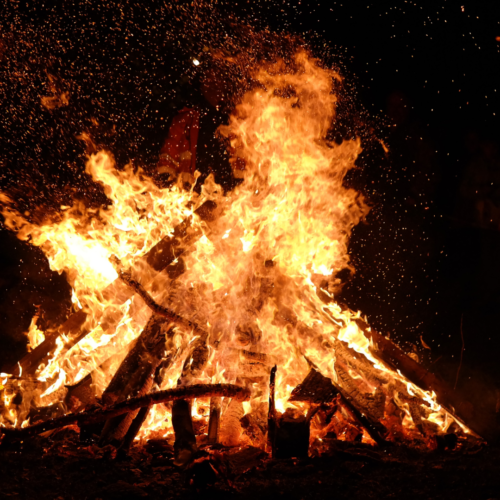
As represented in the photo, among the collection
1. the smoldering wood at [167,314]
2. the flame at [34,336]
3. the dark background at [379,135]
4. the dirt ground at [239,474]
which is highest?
the dark background at [379,135]

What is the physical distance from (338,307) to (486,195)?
11.0ft

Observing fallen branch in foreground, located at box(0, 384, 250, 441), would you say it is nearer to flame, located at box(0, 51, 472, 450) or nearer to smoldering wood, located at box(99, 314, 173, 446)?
smoldering wood, located at box(99, 314, 173, 446)

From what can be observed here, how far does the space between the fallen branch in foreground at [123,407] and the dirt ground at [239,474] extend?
0.10 metres

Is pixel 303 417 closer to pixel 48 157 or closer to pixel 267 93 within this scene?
pixel 267 93

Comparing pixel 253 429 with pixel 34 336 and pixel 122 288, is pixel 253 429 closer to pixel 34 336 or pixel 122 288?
pixel 122 288

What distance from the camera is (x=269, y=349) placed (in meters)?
4.54

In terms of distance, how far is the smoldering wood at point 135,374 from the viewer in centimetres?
336

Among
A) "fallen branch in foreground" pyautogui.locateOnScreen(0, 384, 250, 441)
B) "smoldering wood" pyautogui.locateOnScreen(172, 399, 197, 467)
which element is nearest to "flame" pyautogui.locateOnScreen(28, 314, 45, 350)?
"fallen branch in foreground" pyautogui.locateOnScreen(0, 384, 250, 441)

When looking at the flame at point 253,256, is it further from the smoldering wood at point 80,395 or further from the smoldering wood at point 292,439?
the smoldering wood at point 292,439

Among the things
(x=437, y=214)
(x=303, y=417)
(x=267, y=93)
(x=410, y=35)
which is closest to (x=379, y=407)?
(x=303, y=417)

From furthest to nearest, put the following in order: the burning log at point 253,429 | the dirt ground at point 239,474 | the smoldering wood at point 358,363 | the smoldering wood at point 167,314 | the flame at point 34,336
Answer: the flame at point 34,336 → the smoldering wood at point 358,363 → the smoldering wood at point 167,314 → the burning log at point 253,429 → the dirt ground at point 239,474

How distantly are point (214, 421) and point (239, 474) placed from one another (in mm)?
772

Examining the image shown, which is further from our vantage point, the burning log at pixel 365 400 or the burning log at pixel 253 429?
the burning log at pixel 365 400

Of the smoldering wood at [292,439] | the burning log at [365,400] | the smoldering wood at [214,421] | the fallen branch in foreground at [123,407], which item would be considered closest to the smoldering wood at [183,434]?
the fallen branch in foreground at [123,407]
